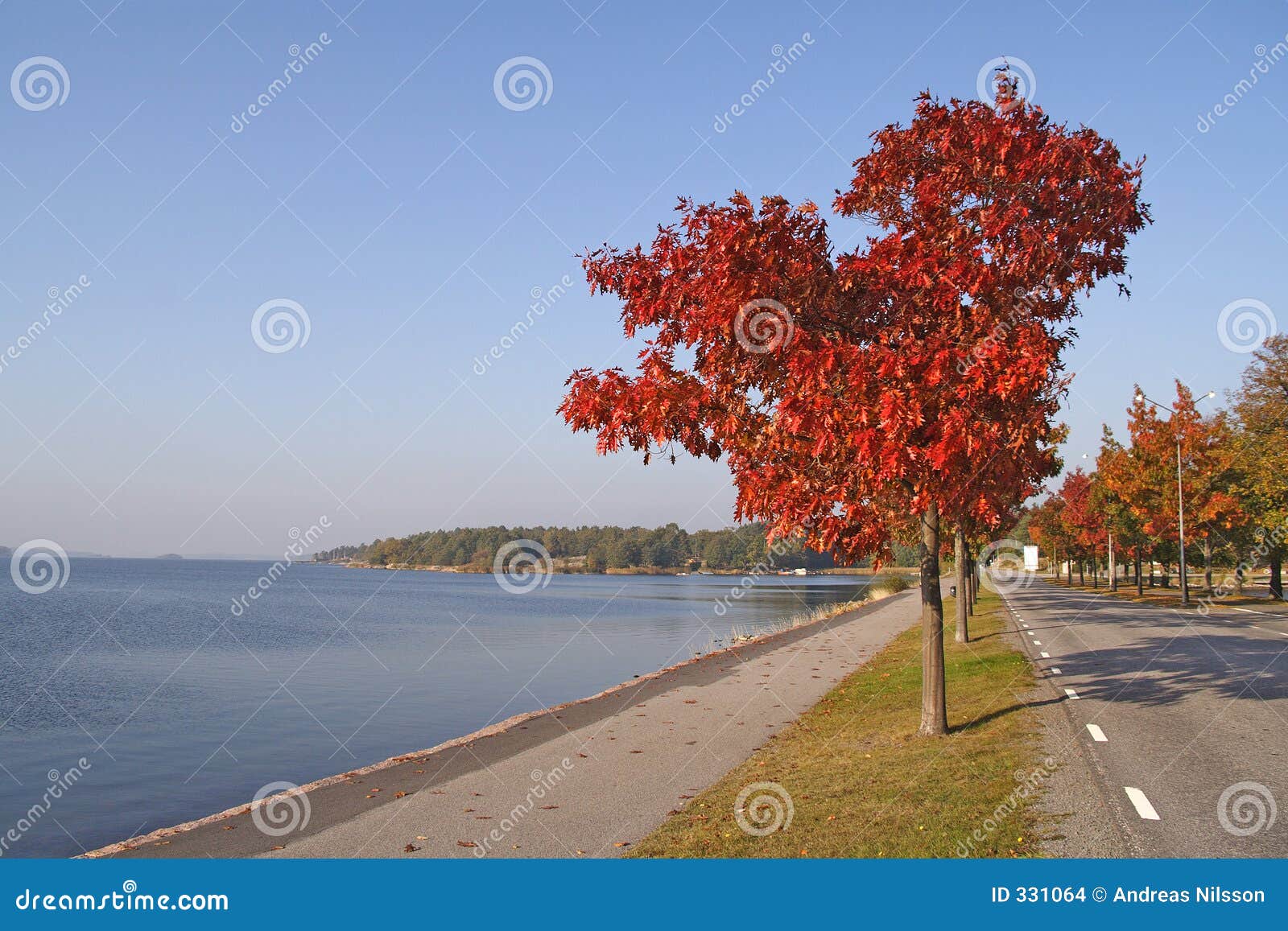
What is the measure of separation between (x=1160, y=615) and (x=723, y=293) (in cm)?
3291

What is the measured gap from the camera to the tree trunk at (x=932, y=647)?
1246 cm

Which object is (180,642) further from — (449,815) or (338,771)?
(449,815)

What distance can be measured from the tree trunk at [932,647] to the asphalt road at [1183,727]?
1743 mm

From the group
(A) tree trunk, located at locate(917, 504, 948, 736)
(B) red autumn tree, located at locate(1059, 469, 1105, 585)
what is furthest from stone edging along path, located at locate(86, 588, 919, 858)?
(B) red autumn tree, located at locate(1059, 469, 1105, 585)

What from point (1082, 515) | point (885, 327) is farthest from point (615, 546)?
point (885, 327)

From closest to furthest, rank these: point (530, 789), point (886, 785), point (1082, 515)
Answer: point (886, 785) < point (530, 789) < point (1082, 515)

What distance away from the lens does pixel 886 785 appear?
9.57m

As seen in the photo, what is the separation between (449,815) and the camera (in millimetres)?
9367

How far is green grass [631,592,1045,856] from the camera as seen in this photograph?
7590 millimetres

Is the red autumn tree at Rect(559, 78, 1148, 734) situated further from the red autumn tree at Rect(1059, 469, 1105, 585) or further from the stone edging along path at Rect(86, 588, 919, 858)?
the red autumn tree at Rect(1059, 469, 1105, 585)

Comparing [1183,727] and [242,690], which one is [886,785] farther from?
[242,690]

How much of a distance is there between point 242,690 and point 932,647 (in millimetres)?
19905

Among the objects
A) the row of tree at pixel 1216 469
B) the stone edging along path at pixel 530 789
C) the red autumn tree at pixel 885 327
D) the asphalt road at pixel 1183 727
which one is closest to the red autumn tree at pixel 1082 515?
the row of tree at pixel 1216 469

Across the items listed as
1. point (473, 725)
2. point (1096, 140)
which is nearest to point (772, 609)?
point (473, 725)
